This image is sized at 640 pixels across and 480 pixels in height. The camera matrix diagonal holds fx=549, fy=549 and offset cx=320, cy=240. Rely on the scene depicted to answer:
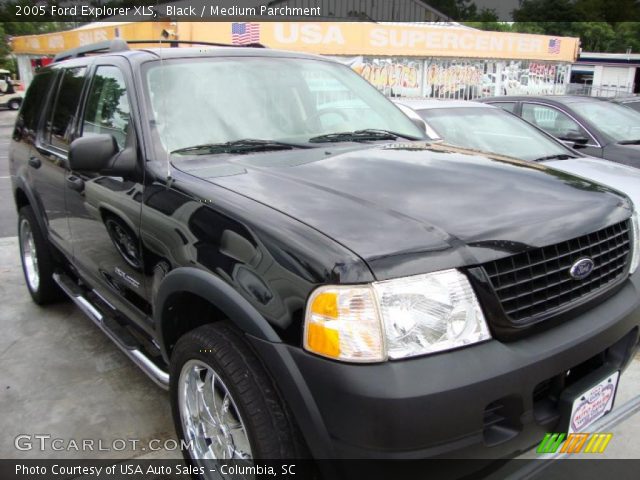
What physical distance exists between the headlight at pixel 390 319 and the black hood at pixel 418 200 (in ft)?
0.19

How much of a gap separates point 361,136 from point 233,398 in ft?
5.55

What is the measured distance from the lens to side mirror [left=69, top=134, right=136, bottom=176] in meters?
2.51

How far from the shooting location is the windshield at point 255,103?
8.97 feet

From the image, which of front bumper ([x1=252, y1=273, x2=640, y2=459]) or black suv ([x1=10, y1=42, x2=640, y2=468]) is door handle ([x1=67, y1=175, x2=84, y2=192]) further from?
front bumper ([x1=252, y1=273, x2=640, y2=459])

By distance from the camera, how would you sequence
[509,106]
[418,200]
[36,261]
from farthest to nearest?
[509,106] < [36,261] < [418,200]

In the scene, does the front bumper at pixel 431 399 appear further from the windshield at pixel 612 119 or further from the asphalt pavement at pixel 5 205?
the asphalt pavement at pixel 5 205

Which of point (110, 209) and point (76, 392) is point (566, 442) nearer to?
point (110, 209)

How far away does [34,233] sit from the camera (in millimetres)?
4301

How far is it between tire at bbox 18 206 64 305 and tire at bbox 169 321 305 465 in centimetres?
250

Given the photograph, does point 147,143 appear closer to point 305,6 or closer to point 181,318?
point 181,318

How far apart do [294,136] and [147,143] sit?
0.76m

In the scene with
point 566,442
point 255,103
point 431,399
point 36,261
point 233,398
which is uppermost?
point 255,103

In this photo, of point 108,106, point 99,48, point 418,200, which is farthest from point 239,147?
point 99,48

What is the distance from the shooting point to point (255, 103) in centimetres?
293
